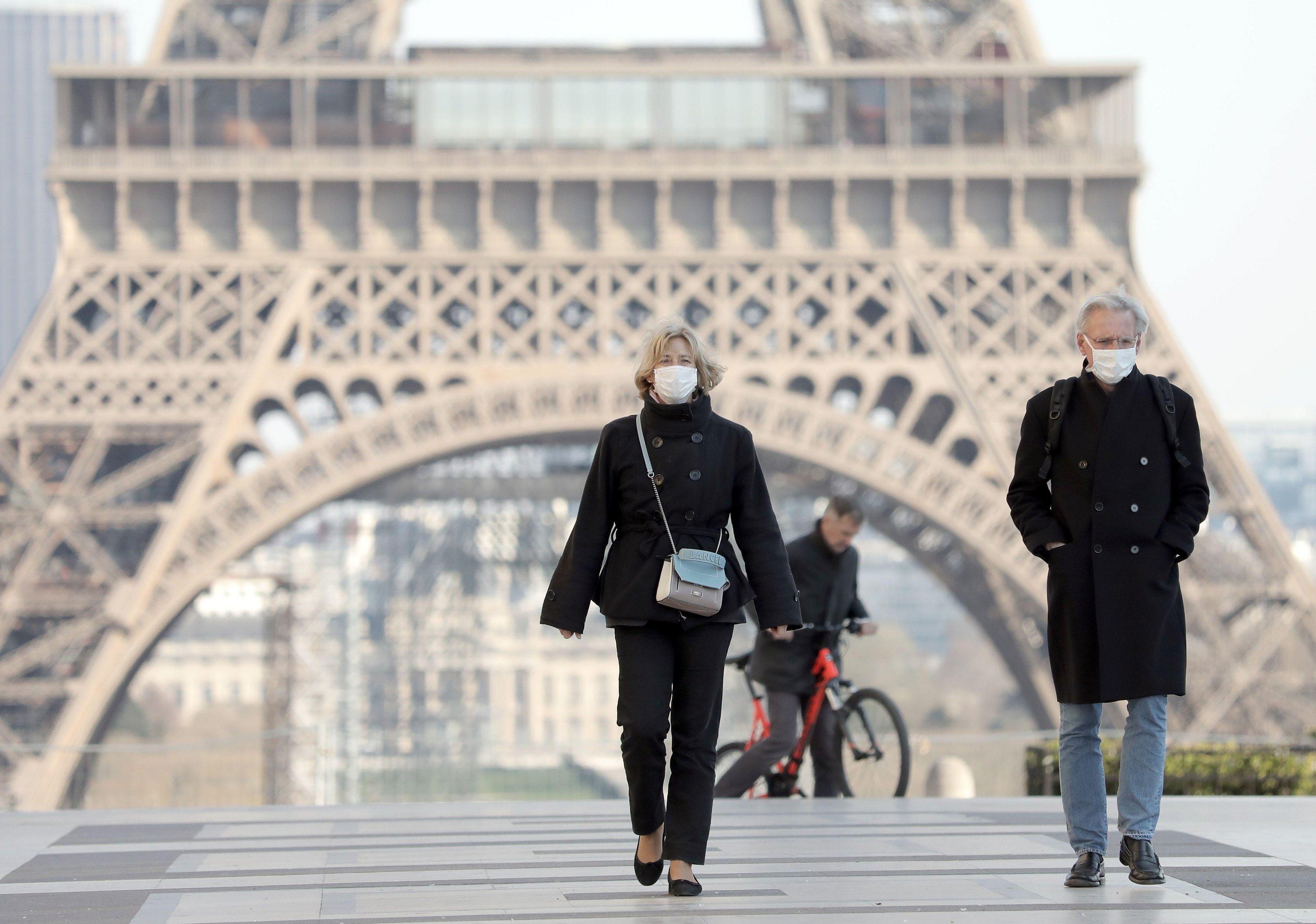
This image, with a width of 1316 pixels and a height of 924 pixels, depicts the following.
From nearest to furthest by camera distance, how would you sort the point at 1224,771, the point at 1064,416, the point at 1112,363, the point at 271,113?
the point at 1112,363
the point at 1064,416
the point at 1224,771
the point at 271,113

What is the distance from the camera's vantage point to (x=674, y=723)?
5.01m

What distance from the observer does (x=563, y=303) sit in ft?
75.2

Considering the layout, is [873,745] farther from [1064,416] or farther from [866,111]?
[866,111]

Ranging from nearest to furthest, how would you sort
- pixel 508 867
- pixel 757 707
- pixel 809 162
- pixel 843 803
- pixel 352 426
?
pixel 508 867 → pixel 843 803 → pixel 757 707 → pixel 352 426 → pixel 809 162

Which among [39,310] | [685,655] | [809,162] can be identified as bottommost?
[685,655]

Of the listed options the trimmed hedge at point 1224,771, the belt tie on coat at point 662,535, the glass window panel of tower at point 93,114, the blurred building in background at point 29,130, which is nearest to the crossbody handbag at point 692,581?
the belt tie on coat at point 662,535

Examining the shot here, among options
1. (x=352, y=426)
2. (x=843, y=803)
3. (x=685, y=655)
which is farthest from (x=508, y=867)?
(x=352, y=426)

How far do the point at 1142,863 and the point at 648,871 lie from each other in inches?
54.8

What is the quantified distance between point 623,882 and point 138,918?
1388 mm

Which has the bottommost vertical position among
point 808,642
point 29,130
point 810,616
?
point 808,642

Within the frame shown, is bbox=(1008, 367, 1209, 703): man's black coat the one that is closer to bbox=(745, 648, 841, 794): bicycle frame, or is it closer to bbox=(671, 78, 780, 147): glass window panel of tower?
bbox=(745, 648, 841, 794): bicycle frame

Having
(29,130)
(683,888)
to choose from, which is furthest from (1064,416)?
(29,130)

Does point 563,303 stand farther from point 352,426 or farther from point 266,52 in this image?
point 266,52

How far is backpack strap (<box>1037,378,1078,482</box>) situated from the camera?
515cm
